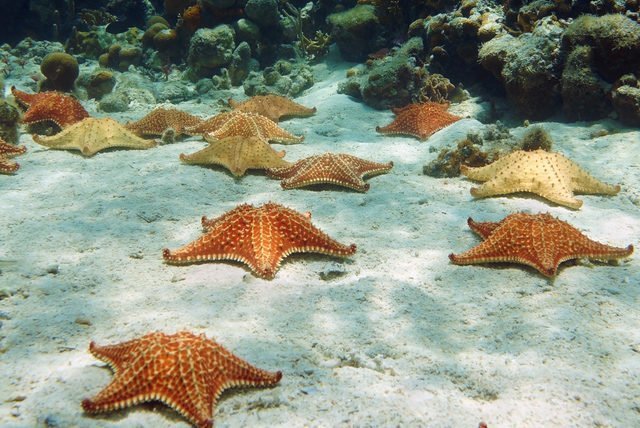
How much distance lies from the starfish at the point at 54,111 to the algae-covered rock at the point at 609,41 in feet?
33.0

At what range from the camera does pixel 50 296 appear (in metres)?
4.11

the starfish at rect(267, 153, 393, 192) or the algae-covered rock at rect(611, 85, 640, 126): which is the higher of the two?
the algae-covered rock at rect(611, 85, 640, 126)

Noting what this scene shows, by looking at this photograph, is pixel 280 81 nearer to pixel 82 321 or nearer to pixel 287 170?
pixel 287 170

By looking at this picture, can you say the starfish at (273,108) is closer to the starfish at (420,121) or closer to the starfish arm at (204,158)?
the starfish at (420,121)

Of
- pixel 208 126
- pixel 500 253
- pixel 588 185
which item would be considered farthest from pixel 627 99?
pixel 208 126

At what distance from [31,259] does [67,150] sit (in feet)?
13.9

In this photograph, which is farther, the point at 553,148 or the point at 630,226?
the point at 553,148

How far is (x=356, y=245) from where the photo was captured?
5.25 meters

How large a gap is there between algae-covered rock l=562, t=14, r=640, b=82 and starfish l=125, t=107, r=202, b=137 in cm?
780

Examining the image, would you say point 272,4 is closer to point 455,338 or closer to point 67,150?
point 67,150

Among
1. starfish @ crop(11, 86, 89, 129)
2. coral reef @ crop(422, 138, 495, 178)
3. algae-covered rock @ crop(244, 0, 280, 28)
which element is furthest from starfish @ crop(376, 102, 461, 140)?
algae-covered rock @ crop(244, 0, 280, 28)

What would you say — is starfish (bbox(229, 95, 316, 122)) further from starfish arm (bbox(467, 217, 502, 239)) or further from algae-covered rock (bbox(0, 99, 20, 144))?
starfish arm (bbox(467, 217, 502, 239))

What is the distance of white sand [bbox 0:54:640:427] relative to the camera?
9.91ft

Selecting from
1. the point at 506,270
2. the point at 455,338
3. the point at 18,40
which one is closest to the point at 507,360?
the point at 455,338
